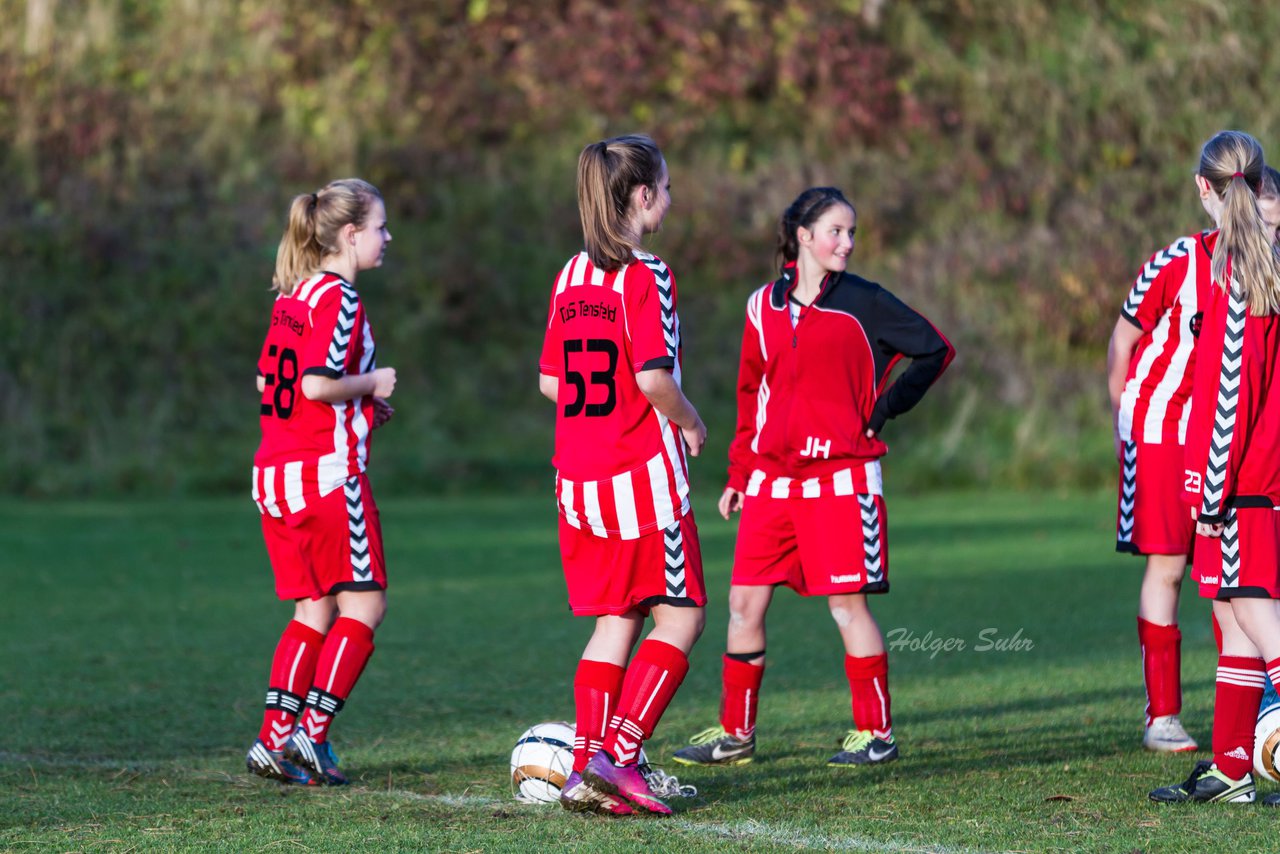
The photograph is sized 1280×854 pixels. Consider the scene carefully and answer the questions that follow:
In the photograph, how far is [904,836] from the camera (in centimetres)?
409

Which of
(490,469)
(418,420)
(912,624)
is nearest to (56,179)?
(418,420)

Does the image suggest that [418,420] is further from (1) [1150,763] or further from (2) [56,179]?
(1) [1150,763]

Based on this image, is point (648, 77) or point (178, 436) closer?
point (178, 436)

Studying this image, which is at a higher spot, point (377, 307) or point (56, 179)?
point (56, 179)

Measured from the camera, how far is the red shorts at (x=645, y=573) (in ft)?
A: 14.4

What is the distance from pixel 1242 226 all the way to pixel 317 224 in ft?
8.88

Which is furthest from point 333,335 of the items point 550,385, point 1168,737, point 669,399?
point 1168,737

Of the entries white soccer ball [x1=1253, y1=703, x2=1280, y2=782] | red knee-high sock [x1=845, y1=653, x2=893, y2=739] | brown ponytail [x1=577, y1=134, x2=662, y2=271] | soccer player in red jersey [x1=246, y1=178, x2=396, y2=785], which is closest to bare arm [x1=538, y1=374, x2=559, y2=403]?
brown ponytail [x1=577, y1=134, x2=662, y2=271]

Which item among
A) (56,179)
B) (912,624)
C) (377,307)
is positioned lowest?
(912,624)

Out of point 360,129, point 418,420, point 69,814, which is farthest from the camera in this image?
point 360,129

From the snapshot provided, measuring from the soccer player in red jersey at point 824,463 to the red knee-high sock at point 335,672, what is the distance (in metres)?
1.09

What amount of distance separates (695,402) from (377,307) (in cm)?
398

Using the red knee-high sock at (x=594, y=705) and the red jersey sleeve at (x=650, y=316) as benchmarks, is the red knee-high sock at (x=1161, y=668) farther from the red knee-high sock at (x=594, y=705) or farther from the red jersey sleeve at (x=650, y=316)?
the red jersey sleeve at (x=650, y=316)

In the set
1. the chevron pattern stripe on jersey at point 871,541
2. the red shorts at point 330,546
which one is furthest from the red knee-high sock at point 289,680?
the chevron pattern stripe on jersey at point 871,541
